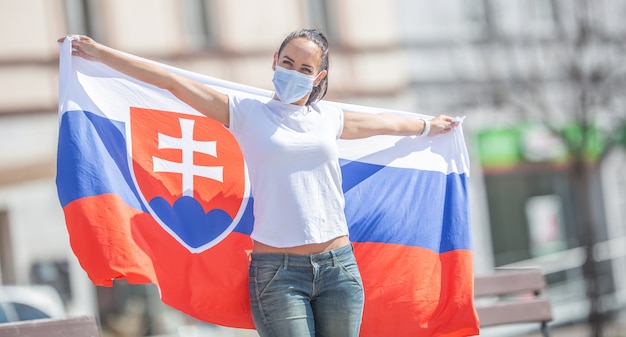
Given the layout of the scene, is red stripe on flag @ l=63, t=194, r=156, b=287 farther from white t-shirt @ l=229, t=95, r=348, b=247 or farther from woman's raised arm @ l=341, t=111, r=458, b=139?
woman's raised arm @ l=341, t=111, r=458, b=139

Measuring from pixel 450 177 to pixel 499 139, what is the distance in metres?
15.3

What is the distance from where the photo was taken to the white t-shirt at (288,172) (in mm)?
4707

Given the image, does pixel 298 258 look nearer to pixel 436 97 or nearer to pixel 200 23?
pixel 200 23

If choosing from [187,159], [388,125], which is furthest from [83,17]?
[388,125]

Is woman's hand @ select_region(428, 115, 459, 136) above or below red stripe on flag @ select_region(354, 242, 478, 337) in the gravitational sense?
above

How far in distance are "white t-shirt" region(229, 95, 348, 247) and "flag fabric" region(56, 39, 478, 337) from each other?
1.57 ft

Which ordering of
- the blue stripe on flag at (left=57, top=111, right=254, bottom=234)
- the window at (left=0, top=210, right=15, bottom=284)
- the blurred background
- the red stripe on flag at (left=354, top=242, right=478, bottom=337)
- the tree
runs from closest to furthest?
the blue stripe on flag at (left=57, top=111, right=254, bottom=234), the red stripe on flag at (left=354, top=242, right=478, bottom=337), the tree, the blurred background, the window at (left=0, top=210, right=15, bottom=284)

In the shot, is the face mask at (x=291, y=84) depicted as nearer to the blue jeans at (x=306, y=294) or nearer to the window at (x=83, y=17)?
the blue jeans at (x=306, y=294)

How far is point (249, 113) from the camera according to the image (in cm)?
480

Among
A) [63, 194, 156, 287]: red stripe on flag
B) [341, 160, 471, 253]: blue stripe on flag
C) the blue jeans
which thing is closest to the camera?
the blue jeans

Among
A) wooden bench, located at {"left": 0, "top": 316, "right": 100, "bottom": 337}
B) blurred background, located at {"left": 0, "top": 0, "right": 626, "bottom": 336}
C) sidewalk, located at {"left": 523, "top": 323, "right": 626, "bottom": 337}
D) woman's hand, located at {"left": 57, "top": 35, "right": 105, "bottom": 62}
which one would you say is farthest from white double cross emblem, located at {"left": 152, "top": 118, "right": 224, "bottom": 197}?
sidewalk, located at {"left": 523, "top": 323, "right": 626, "bottom": 337}

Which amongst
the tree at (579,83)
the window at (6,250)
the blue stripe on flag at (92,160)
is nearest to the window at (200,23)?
the window at (6,250)

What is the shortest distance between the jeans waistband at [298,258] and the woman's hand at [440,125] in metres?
1.43

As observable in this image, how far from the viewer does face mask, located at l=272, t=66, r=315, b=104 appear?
4816 millimetres
